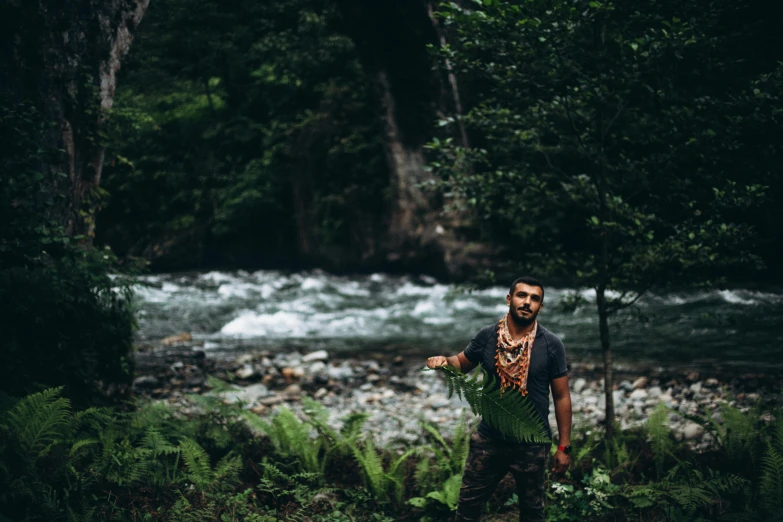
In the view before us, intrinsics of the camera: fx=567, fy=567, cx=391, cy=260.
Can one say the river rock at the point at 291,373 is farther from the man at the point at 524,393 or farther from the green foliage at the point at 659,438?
the man at the point at 524,393

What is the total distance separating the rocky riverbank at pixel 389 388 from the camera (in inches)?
280

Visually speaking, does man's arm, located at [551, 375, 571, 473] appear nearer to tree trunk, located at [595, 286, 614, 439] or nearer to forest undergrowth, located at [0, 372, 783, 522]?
forest undergrowth, located at [0, 372, 783, 522]

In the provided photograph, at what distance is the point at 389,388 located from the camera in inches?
343

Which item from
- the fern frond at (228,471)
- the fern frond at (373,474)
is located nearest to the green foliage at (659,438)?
the fern frond at (373,474)

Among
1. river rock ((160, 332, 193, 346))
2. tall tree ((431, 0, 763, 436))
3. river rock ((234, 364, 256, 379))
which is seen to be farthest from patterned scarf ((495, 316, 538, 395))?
river rock ((160, 332, 193, 346))

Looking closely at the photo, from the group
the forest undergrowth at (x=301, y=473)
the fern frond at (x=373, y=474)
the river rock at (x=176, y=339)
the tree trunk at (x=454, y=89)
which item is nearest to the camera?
the forest undergrowth at (x=301, y=473)

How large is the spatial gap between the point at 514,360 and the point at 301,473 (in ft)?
7.81

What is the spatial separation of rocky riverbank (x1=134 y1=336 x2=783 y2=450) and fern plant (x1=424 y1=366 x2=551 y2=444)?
297 cm

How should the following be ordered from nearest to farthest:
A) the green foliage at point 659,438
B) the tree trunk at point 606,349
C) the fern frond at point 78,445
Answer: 1. the fern frond at point 78,445
2. the green foliage at point 659,438
3. the tree trunk at point 606,349

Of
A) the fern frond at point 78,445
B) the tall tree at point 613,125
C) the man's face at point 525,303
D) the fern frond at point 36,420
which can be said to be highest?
the tall tree at point 613,125

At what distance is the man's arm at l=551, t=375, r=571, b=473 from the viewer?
11.5ft

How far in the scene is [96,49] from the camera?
6805mm

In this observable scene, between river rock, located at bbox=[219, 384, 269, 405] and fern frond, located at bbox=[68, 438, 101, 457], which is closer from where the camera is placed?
fern frond, located at bbox=[68, 438, 101, 457]

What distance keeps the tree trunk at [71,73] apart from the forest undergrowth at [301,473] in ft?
9.15
